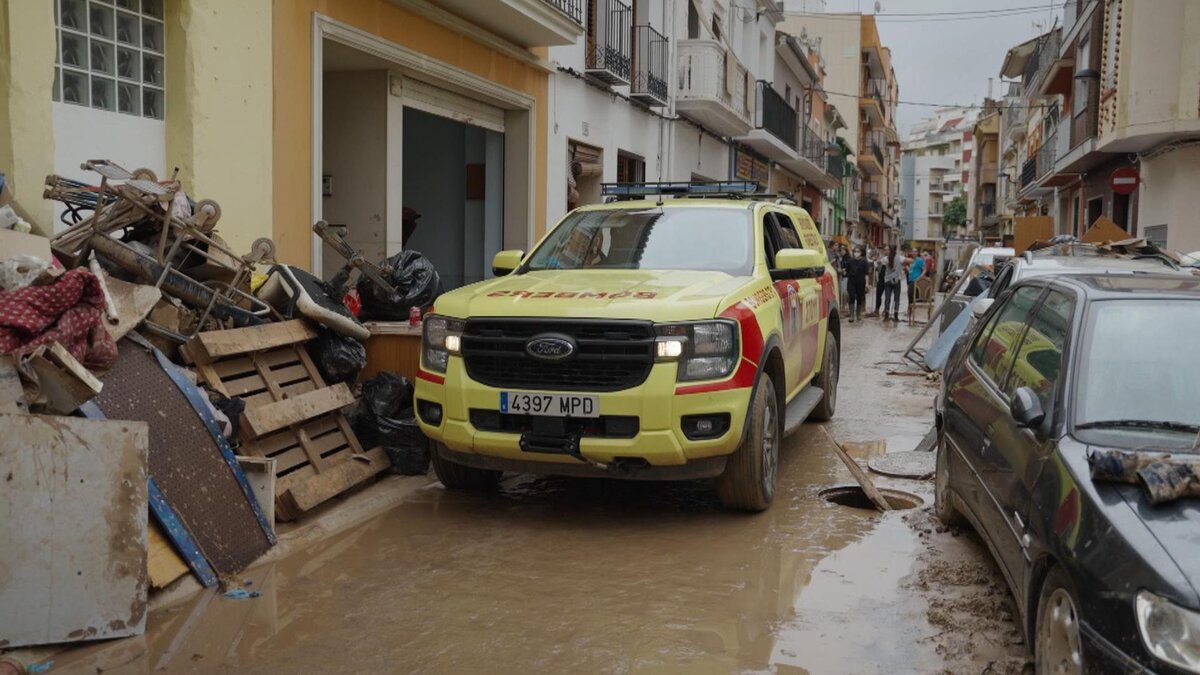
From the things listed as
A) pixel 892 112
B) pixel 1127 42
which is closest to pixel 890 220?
pixel 892 112

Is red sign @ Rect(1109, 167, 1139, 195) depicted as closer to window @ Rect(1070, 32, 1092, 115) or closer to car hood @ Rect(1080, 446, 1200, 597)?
window @ Rect(1070, 32, 1092, 115)

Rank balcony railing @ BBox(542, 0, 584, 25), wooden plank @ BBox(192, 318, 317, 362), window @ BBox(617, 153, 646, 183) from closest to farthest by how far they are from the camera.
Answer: wooden plank @ BBox(192, 318, 317, 362)
balcony railing @ BBox(542, 0, 584, 25)
window @ BBox(617, 153, 646, 183)

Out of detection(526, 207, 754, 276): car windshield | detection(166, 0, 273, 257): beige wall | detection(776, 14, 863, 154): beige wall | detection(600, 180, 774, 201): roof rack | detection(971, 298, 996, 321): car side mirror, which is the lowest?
detection(971, 298, 996, 321): car side mirror

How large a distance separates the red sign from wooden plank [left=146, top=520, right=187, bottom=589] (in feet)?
69.8

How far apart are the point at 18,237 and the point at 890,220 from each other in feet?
309

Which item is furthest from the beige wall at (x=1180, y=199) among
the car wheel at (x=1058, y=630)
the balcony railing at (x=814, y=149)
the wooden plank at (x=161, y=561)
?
the wooden plank at (x=161, y=561)

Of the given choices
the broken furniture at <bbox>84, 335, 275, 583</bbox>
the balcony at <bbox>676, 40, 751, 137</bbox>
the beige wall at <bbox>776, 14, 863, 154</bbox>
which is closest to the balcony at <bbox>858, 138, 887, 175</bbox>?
the beige wall at <bbox>776, 14, 863, 154</bbox>

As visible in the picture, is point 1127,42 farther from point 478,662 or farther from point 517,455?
point 478,662

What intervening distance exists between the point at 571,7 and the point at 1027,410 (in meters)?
11.6

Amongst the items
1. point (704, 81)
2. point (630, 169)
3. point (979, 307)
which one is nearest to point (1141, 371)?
point (979, 307)

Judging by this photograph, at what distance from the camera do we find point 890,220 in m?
94.1

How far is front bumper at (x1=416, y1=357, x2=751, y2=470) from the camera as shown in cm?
546

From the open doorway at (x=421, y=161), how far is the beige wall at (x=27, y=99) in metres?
2.46

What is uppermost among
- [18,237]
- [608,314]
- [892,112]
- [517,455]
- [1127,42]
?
[892,112]
